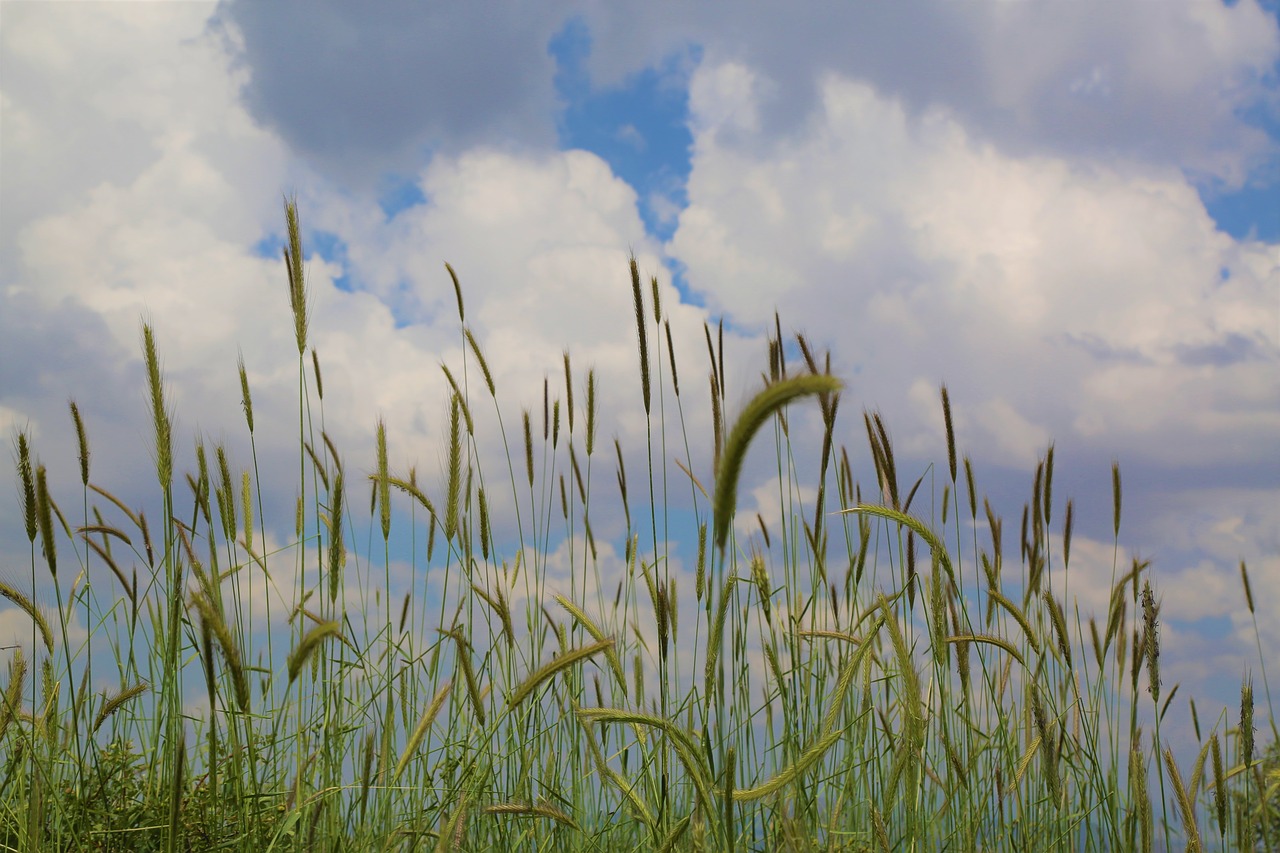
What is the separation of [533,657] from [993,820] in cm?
159

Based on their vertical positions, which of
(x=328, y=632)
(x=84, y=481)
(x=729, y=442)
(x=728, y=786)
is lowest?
(x=728, y=786)

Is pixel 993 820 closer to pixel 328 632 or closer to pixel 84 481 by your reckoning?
pixel 328 632

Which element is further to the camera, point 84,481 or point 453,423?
point 453,423

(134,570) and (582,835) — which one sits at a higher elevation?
(134,570)

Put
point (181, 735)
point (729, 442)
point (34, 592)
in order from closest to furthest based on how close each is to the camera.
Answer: point (729, 442), point (181, 735), point (34, 592)

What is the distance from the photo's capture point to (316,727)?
291 cm

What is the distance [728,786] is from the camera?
58.0 inches

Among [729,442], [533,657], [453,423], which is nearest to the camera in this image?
[729,442]

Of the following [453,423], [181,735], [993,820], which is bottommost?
[993,820]

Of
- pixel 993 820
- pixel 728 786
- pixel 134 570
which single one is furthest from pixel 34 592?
pixel 993 820

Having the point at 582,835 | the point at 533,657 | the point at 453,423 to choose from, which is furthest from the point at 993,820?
the point at 453,423

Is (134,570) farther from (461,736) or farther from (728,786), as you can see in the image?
(728,786)

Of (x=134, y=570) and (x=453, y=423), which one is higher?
(x=453, y=423)

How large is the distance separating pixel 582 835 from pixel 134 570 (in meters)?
1.52
